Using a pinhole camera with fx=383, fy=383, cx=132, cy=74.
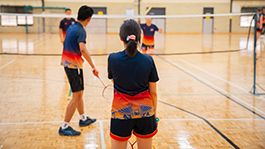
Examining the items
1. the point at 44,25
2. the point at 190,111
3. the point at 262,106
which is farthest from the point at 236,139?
the point at 44,25

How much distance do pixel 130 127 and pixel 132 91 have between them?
0.33m

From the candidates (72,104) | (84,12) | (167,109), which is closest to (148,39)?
(167,109)

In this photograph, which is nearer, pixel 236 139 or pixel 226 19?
pixel 236 139

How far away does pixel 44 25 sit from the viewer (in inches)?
1387

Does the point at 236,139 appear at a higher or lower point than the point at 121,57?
lower

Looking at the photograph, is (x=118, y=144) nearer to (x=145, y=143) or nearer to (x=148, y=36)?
(x=145, y=143)

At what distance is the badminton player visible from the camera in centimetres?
330

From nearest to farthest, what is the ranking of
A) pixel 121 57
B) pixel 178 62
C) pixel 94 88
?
1. pixel 121 57
2. pixel 94 88
3. pixel 178 62

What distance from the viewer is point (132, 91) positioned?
133 inches

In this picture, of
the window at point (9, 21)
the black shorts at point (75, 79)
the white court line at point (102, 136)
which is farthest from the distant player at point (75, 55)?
the window at point (9, 21)

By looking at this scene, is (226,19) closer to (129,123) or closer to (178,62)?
(178,62)

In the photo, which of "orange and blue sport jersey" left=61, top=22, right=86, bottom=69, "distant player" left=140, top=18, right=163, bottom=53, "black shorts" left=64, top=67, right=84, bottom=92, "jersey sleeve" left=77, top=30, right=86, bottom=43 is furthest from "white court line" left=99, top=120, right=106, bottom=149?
"distant player" left=140, top=18, right=163, bottom=53

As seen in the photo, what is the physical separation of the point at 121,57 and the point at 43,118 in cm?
395

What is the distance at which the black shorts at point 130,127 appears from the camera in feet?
11.2
